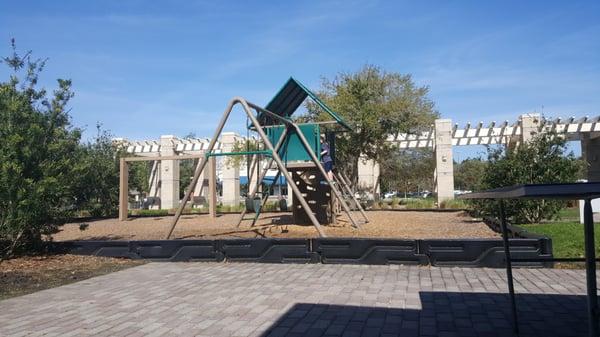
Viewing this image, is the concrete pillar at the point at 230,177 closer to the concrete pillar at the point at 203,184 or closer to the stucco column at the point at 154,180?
the concrete pillar at the point at 203,184

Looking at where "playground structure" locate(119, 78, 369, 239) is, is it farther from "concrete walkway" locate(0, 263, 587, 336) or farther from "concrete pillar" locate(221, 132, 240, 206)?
"concrete pillar" locate(221, 132, 240, 206)

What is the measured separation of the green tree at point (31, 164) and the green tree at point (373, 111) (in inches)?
707

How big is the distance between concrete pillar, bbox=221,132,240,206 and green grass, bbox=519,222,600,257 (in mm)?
26335

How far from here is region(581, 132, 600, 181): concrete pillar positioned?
34281 mm

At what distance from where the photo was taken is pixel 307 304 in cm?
647

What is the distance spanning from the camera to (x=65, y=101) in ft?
38.4

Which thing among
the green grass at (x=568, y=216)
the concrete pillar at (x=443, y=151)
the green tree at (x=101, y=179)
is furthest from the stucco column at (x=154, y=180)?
the green grass at (x=568, y=216)

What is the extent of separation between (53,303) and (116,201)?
861 inches

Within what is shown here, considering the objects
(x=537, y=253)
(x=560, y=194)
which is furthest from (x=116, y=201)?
(x=560, y=194)

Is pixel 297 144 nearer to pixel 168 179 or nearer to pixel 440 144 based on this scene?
pixel 440 144

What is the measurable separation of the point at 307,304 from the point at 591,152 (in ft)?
116

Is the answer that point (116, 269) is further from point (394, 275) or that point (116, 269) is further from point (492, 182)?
point (492, 182)

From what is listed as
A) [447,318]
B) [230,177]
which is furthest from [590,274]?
[230,177]

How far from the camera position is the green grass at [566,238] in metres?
10.1
